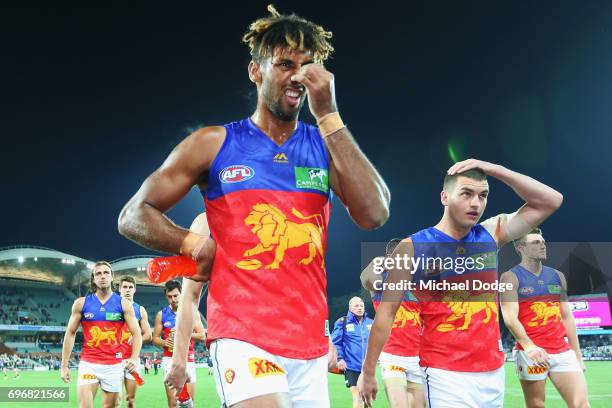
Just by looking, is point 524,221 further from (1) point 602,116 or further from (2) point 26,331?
(2) point 26,331

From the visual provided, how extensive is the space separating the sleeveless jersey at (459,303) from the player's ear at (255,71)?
2.57 m

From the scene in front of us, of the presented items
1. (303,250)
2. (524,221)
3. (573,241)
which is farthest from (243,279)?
(573,241)

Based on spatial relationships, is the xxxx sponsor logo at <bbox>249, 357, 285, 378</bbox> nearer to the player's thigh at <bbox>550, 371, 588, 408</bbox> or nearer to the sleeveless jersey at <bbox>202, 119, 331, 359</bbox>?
the sleeveless jersey at <bbox>202, 119, 331, 359</bbox>

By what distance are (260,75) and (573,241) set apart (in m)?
81.3

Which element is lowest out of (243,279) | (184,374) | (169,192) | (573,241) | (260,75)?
(184,374)

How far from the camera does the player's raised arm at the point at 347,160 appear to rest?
3.15m

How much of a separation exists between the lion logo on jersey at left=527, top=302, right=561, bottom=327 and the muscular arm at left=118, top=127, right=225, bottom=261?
7.10m

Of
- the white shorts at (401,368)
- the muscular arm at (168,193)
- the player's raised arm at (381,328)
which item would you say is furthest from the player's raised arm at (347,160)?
the white shorts at (401,368)

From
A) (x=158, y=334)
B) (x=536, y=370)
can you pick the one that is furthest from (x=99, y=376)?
(x=536, y=370)

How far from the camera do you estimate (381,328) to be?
17.1 feet

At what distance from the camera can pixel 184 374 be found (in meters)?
4.36

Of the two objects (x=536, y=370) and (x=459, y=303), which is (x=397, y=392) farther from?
(x=459, y=303)

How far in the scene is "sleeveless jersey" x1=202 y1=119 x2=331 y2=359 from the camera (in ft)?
10.3

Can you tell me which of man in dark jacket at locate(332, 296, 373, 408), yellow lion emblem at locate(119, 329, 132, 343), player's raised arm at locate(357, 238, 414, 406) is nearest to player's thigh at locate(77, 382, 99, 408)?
yellow lion emblem at locate(119, 329, 132, 343)
